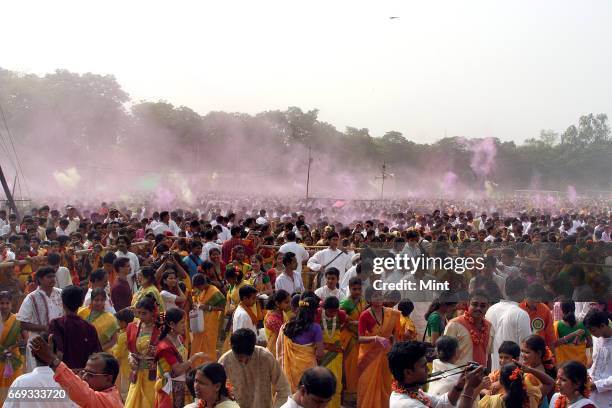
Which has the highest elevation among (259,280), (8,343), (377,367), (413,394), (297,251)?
(413,394)

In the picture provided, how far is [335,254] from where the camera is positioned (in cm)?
1109

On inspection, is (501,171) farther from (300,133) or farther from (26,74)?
(26,74)

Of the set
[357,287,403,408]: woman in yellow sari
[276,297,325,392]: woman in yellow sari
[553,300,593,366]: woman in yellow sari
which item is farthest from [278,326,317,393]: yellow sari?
[553,300,593,366]: woman in yellow sari

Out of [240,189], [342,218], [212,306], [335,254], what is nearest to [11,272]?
[212,306]

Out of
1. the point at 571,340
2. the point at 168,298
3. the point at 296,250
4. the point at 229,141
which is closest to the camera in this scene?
the point at 571,340

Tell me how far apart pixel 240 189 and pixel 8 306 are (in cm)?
5470

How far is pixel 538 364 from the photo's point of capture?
5.24 m

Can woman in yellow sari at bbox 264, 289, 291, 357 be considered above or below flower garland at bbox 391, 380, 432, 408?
below

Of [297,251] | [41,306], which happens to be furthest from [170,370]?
[297,251]

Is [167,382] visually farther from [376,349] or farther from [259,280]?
[259,280]

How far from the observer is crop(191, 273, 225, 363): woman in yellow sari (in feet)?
26.5

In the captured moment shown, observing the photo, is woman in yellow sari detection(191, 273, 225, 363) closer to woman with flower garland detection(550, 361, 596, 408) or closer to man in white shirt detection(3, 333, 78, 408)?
man in white shirt detection(3, 333, 78, 408)

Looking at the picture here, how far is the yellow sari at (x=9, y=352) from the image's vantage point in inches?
257
